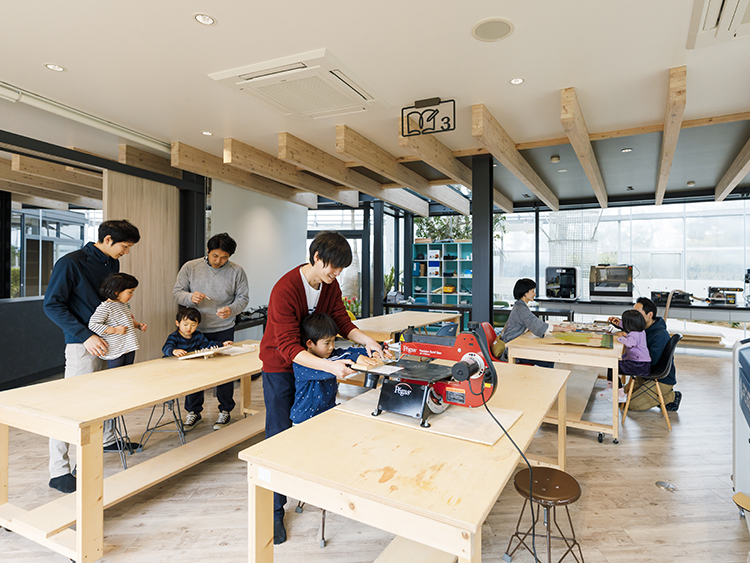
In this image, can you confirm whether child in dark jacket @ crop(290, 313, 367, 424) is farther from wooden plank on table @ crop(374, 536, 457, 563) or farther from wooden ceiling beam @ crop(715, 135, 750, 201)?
wooden ceiling beam @ crop(715, 135, 750, 201)

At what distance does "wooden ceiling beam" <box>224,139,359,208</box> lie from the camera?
4.29 meters

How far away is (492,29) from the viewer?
230 centimetres

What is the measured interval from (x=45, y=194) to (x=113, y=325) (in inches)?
203

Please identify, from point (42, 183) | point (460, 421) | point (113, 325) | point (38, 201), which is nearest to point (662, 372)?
point (460, 421)

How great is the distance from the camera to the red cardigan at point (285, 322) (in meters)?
1.80

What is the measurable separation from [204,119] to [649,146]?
4698 mm

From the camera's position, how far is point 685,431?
3.56m

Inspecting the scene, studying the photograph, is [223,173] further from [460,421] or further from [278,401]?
[460,421]

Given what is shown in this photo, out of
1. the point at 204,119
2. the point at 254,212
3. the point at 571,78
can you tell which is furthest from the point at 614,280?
the point at 204,119

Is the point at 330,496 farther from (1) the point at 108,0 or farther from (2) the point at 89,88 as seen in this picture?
(2) the point at 89,88

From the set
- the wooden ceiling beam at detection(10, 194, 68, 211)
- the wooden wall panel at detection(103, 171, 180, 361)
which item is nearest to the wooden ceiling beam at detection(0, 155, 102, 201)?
the wooden ceiling beam at detection(10, 194, 68, 211)

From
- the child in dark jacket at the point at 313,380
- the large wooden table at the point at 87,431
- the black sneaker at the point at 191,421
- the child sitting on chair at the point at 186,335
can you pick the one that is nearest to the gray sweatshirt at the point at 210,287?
the child sitting on chair at the point at 186,335

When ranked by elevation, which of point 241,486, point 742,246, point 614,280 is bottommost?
point 241,486

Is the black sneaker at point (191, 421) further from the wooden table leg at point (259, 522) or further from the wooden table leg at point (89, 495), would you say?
the wooden table leg at point (259, 522)
